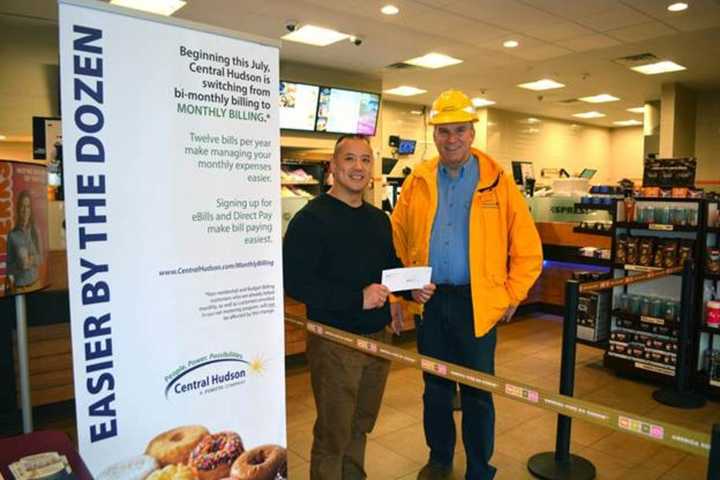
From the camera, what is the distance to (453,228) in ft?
8.76

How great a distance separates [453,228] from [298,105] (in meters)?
5.32

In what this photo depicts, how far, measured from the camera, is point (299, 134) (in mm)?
7824

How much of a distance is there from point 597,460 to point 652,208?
2330mm

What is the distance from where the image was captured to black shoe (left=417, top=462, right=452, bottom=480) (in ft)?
9.70

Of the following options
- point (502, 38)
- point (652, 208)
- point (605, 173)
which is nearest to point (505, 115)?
point (605, 173)

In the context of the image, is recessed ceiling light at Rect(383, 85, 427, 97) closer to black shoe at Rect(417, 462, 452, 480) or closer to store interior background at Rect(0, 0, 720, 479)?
store interior background at Rect(0, 0, 720, 479)

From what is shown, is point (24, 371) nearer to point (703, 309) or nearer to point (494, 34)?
point (703, 309)

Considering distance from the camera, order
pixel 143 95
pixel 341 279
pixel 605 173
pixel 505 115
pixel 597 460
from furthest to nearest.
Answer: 1. pixel 605 173
2. pixel 505 115
3. pixel 597 460
4. pixel 341 279
5. pixel 143 95

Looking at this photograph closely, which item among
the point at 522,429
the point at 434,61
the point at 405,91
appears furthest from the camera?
the point at 405,91

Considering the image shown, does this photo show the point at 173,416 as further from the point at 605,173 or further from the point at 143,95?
the point at 605,173

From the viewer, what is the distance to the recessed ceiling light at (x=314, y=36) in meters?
6.31

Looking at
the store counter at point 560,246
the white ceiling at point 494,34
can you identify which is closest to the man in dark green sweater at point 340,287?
the white ceiling at point 494,34

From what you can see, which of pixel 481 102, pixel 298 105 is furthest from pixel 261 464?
pixel 481 102

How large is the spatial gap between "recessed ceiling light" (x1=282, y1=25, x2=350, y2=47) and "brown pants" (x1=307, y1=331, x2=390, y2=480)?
15.8ft
